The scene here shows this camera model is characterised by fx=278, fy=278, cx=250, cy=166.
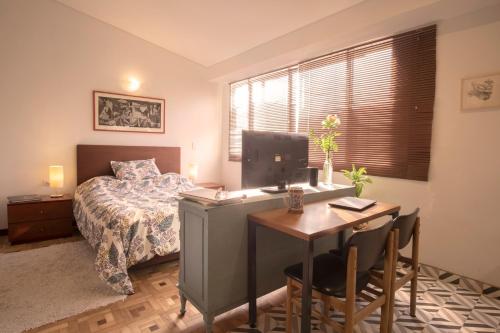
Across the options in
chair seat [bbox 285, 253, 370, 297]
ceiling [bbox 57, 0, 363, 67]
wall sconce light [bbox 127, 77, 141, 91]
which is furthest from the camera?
wall sconce light [bbox 127, 77, 141, 91]

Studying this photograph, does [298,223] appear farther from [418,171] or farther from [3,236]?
[3,236]

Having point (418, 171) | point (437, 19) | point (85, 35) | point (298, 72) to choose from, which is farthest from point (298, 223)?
point (85, 35)

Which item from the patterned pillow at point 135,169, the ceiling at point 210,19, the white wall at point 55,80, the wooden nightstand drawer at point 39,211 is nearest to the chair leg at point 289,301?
the ceiling at point 210,19

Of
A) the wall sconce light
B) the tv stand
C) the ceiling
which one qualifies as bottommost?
the tv stand

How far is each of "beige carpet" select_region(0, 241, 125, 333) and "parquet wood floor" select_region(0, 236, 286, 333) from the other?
10 centimetres

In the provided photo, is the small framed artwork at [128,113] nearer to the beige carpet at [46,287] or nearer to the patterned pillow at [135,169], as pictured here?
the patterned pillow at [135,169]

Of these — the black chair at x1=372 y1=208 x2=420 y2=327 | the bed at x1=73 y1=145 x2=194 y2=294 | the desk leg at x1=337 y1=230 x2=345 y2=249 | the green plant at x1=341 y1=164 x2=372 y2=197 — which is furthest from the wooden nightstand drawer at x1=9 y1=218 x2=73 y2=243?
the black chair at x1=372 y1=208 x2=420 y2=327

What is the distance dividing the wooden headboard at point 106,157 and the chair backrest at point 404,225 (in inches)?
145

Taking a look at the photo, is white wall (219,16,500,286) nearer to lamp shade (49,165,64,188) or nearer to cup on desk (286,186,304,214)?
cup on desk (286,186,304,214)

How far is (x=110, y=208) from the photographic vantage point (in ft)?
8.45

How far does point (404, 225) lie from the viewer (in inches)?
66.7

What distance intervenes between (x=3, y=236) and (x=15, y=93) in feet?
5.93

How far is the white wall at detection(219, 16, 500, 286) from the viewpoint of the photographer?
2295 mm

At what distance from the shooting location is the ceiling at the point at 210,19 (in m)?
3.02
